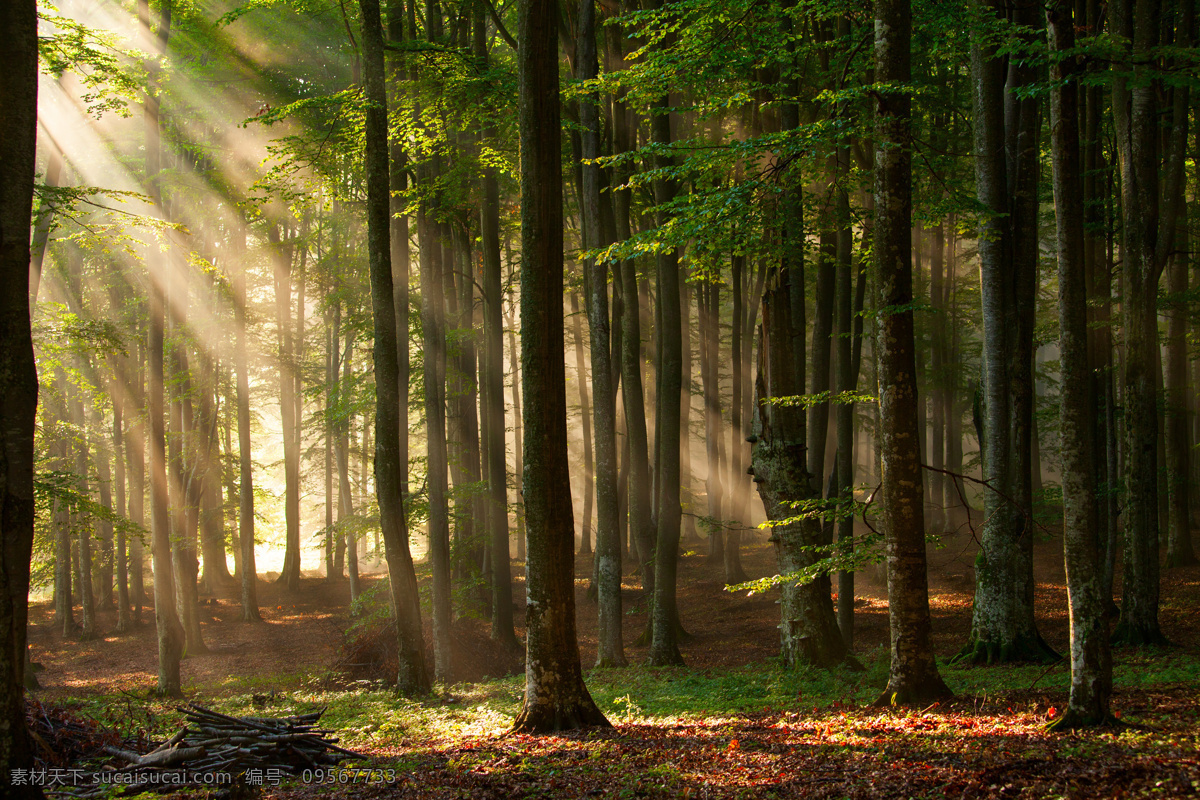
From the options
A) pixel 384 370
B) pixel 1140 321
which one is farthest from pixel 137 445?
pixel 1140 321

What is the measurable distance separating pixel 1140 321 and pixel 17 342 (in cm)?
1324

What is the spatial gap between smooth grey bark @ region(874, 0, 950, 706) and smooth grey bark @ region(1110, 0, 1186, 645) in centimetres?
554

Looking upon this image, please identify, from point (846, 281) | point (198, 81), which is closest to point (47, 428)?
point (198, 81)

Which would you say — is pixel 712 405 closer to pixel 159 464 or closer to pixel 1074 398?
pixel 159 464

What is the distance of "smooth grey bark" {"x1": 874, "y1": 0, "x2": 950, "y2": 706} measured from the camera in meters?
6.71

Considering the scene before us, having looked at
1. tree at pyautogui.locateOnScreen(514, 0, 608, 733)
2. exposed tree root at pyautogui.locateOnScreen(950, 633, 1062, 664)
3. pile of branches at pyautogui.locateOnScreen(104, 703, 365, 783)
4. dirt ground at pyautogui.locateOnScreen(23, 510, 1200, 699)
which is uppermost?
tree at pyautogui.locateOnScreen(514, 0, 608, 733)

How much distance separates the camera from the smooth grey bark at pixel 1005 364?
10094 millimetres

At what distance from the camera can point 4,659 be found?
4.90 meters

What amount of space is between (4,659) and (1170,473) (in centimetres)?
1975

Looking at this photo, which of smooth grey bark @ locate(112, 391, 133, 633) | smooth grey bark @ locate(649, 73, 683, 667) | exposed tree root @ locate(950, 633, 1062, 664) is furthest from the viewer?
smooth grey bark @ locate(112, 391, 133, 633)

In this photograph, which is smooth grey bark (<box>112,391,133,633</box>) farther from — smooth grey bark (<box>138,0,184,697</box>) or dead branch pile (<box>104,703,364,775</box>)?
dead branch pile (<box>104,703,364,775</box>)

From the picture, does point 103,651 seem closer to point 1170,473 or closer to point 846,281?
point 846,281

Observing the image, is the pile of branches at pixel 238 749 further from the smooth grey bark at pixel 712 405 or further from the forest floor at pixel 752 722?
the smooth grey bark at pixel 712 405

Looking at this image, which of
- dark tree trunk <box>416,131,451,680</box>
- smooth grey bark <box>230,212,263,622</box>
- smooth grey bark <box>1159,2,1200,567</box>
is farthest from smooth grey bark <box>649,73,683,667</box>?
smooth grey bark <box>230,212,263,622</box>
